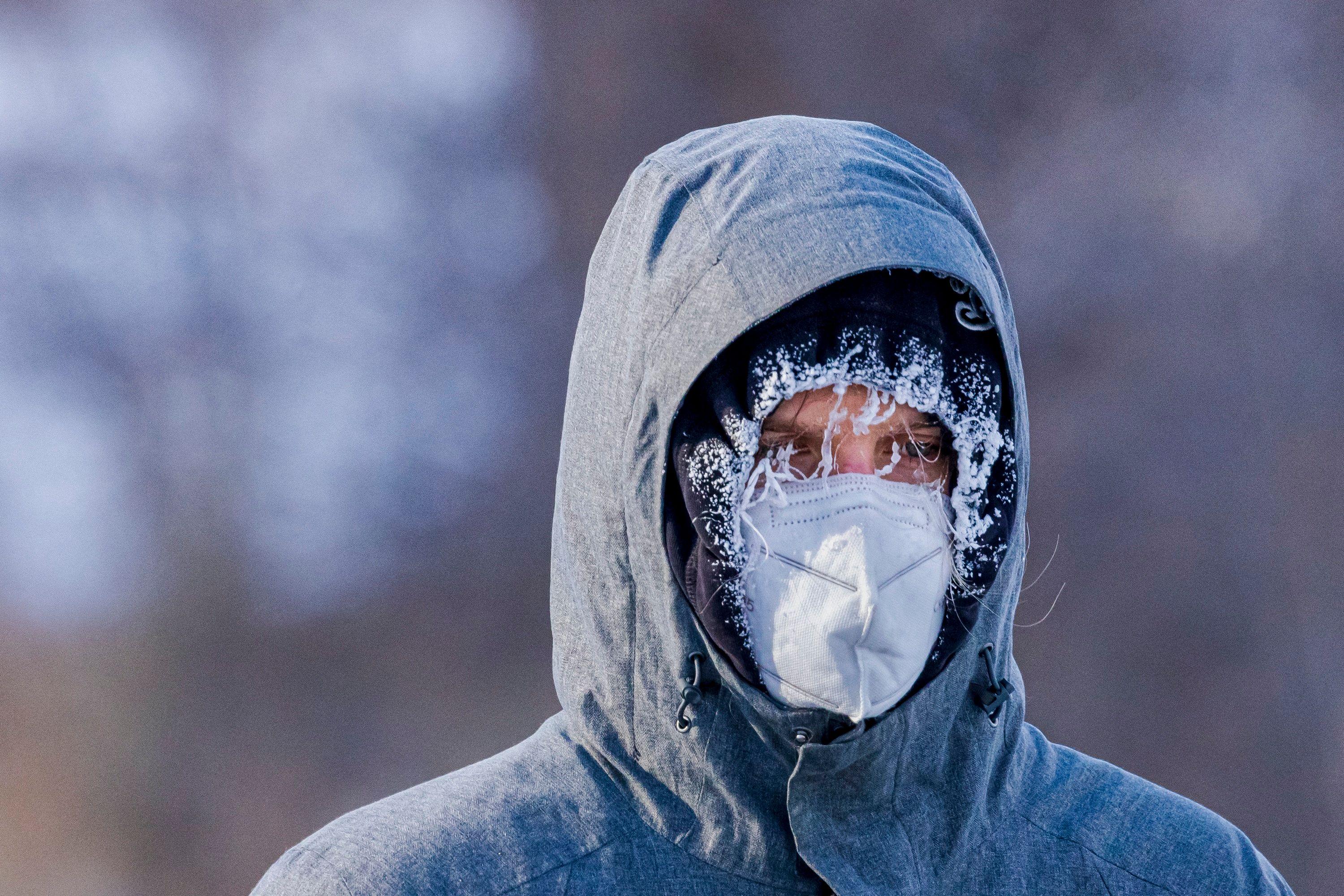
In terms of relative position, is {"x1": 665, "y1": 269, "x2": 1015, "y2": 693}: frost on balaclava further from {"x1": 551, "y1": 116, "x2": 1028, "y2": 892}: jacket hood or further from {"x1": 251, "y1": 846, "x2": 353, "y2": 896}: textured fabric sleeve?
{"x1": 251, "y1": 846, "x2": 353, "y2": 896}: textured fabric sleeve

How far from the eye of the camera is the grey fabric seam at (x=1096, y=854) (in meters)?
1.12

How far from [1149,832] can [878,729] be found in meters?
0.34

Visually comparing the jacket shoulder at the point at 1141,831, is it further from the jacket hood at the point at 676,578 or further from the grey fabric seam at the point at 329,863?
the grey fabric seam at the point at 329,863

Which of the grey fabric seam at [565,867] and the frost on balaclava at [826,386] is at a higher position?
the frost on balaclava at [826,386]

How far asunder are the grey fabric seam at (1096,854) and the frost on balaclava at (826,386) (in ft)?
0.89

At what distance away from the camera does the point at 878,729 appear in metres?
1.03

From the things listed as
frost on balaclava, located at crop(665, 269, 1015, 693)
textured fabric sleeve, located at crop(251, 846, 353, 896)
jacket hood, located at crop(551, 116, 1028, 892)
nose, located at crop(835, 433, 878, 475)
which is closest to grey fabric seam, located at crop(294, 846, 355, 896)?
textured fabric sleeve, located at crop(251, 846, 353, 896)

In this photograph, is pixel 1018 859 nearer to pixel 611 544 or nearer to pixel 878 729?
pixel 878 729

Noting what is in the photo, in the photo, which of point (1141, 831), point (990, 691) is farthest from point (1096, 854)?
point (990, 691)

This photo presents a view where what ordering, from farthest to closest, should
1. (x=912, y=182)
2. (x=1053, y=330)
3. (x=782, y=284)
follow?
(x=1053, y=330), (x=912, y=182), (x=782, y=284)

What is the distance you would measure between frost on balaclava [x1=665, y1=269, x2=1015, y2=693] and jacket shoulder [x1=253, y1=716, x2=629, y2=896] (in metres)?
0.21

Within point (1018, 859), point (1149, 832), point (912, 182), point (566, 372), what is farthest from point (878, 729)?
point (566, 372)

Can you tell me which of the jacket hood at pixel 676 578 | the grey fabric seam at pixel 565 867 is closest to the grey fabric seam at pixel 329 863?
the grey fabric seam at pixel 565 867

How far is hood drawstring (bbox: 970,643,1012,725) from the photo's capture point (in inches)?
44.2
